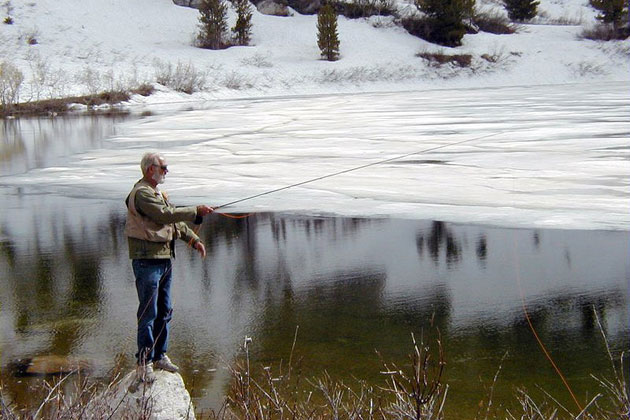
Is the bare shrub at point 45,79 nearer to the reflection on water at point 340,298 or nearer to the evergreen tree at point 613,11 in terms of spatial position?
the reflection on water at point 340,298

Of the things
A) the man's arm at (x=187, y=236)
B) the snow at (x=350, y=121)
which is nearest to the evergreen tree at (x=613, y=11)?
the snow at (x=350, y=121)

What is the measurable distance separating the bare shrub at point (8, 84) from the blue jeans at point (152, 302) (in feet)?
121

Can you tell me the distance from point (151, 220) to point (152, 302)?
1.89 feet

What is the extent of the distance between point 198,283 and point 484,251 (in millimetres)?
3391

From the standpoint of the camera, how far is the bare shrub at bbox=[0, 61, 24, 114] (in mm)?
39750

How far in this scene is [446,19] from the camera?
5878 cm

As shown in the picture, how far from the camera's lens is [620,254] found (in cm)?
918

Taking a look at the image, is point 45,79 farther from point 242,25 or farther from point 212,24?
point 242,25

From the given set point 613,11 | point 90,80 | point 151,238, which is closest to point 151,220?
point 151,238

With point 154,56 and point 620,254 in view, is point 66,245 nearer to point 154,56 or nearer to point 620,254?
point 620,254

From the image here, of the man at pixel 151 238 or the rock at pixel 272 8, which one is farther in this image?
the rock at pixel 272 8

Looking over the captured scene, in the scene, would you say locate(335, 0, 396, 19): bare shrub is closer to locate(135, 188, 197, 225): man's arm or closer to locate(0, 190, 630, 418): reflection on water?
locate(0, 190, 630, 418): reflection on water

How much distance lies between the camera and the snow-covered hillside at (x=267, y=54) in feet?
166

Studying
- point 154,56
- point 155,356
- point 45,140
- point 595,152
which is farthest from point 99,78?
point 155,356
